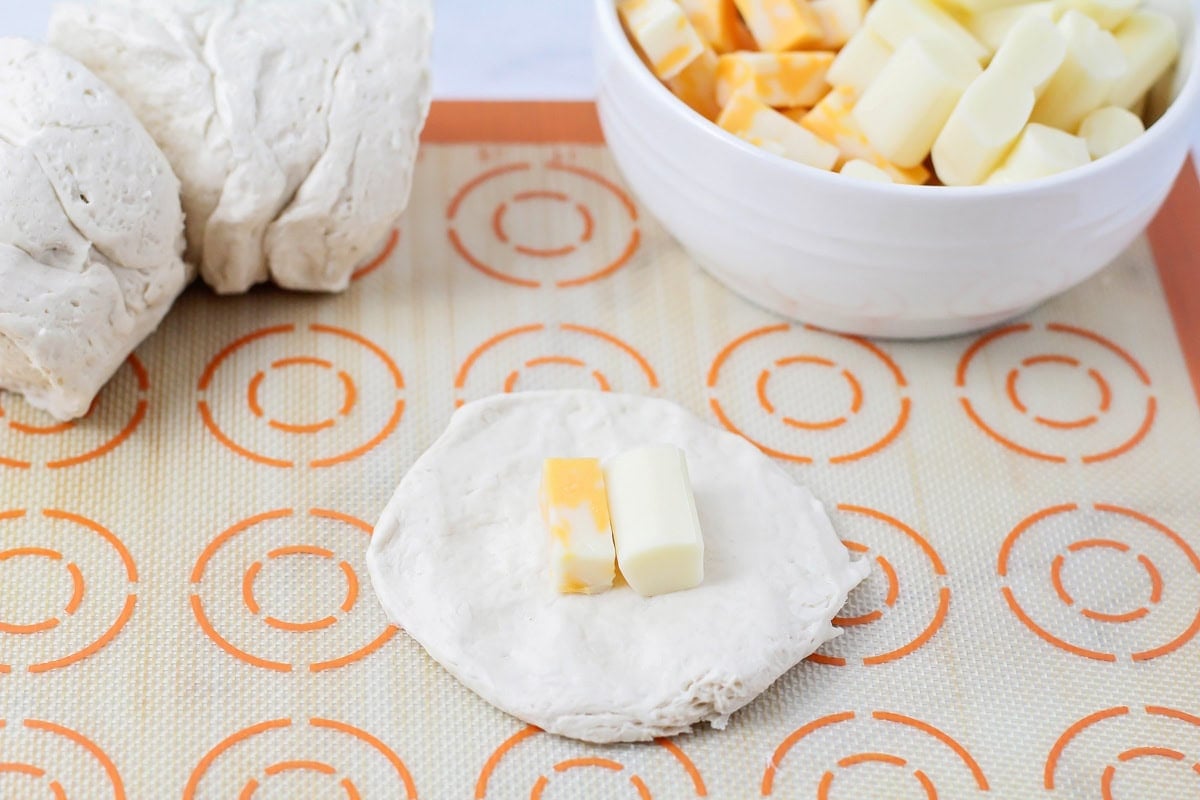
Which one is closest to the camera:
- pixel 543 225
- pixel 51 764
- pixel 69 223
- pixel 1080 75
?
pixel 51 764

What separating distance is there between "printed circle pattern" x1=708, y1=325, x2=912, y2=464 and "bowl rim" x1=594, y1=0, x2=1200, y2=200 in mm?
197

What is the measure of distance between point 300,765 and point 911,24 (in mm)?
823

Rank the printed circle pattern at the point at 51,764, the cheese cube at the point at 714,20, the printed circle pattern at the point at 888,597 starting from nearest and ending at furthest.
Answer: the printed circle pattern at the point at 51,764
the printed circle pattern at the point at 888,597
the cheese cube at the point at 714,20

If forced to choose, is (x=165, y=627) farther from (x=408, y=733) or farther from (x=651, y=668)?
(x=651, y=668)

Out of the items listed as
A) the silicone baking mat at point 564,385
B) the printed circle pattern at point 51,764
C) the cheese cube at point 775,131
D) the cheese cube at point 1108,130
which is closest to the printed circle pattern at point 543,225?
the silicone baking mat at point 564,385

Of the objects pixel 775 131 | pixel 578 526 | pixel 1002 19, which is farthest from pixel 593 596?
pixel 1002 19

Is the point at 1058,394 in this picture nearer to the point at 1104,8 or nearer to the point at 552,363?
the point at 1104,8

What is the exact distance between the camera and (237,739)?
96 cm

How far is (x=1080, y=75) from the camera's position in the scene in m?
1.15

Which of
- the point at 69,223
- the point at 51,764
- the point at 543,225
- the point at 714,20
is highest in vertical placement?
the point at 714,20

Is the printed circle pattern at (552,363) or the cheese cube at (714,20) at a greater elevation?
the cheese cube at (714,20)

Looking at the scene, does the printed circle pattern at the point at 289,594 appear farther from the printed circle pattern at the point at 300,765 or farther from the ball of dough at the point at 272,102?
the ball of dough at the point at 272,102

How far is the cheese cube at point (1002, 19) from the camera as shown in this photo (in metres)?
1.20

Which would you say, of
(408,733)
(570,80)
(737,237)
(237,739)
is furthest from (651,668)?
(570,80)
